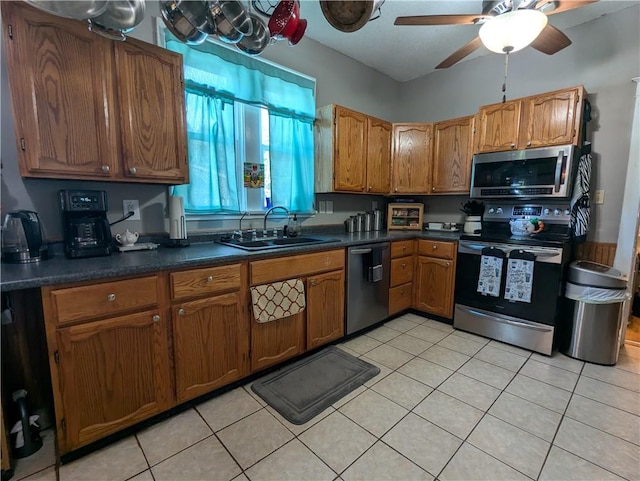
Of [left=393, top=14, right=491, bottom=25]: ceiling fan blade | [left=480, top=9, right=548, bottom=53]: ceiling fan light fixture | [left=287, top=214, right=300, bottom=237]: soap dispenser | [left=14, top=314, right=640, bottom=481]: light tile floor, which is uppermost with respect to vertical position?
[left=393, top=14, right=491, bottom=25]: ceiling fan blade

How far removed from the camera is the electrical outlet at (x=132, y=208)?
75.3 inches

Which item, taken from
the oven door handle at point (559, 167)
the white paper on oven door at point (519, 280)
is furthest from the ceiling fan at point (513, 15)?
the white paper on oven door at point (519, 280)

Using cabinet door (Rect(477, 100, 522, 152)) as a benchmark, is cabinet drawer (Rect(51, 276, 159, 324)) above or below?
below

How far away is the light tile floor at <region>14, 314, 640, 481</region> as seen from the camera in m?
1.32

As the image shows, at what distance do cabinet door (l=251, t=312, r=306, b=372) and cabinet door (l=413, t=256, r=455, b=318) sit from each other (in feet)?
4.94

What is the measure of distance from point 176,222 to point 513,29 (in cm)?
236

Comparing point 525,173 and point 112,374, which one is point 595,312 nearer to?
point 525,173

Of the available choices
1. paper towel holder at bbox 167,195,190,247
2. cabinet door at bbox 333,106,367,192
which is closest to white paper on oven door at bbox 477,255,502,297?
cabinet door at bbox 333,106,367,192

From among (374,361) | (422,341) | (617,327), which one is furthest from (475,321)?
(374,361)

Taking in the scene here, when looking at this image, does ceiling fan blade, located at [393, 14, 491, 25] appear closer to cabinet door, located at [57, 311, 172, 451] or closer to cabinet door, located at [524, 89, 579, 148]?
cabinet door, located at [524, 89, 579, 148]

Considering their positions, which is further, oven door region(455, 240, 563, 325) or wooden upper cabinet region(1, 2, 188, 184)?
oven door region(455, 240, 563, 325)

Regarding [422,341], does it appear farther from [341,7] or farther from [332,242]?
[341,7]

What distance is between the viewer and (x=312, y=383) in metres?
1.96

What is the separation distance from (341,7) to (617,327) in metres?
2.86
